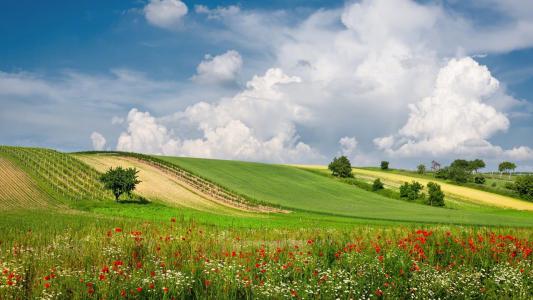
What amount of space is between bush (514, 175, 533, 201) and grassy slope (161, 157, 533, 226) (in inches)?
1090

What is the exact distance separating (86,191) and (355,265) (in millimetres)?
53139

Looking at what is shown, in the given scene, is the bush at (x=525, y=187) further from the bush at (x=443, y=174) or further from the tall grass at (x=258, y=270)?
the tall grass at (x=258, y=270)

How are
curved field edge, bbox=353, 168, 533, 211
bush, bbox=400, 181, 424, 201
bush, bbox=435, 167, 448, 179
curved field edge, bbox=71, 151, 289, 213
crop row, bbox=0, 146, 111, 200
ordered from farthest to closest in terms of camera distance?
bush, bbox=435, 167, 448, 179 → curved field edge, bbox=353, 168, 533, 211 → bush, bbox=400, 181, 424, 201 → curved field edge, bbox=71, 151, 289, 213 → crop row, bbox=0, 146, 111, 200

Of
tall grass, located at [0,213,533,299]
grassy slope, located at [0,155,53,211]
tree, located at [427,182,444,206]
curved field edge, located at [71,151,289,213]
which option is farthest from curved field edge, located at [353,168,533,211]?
tall grass, located at [0,213,533,299]

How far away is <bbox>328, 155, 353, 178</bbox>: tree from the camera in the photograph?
365ft

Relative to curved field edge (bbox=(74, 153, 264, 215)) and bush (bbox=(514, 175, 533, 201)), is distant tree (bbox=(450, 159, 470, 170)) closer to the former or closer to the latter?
bush (bbox=(514, 175, 533, 201))

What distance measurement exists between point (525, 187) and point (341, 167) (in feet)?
143

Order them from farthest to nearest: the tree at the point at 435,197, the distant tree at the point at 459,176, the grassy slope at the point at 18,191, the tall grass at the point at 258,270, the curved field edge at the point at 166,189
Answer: the distant tree at the point at 459,176, the tree at the point at 435,197, the curved field edge at the point at 166,189, the grassy slope at the point at 18,191, the tall grass at the point at 258,270

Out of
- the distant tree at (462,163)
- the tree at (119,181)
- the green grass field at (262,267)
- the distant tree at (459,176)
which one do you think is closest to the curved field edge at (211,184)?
the tree at (119,181)

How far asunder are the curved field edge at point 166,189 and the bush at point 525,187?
76876 mm

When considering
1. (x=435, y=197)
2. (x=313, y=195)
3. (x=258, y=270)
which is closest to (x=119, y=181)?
(x=313, y=195)

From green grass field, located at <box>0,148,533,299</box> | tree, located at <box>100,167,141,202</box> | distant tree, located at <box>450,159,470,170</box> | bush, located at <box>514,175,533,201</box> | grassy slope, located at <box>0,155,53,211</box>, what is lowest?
grassy slope, located at <box>0,155,53,211</box>

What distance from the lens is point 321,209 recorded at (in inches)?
2640

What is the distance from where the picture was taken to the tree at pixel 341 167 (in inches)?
4382
